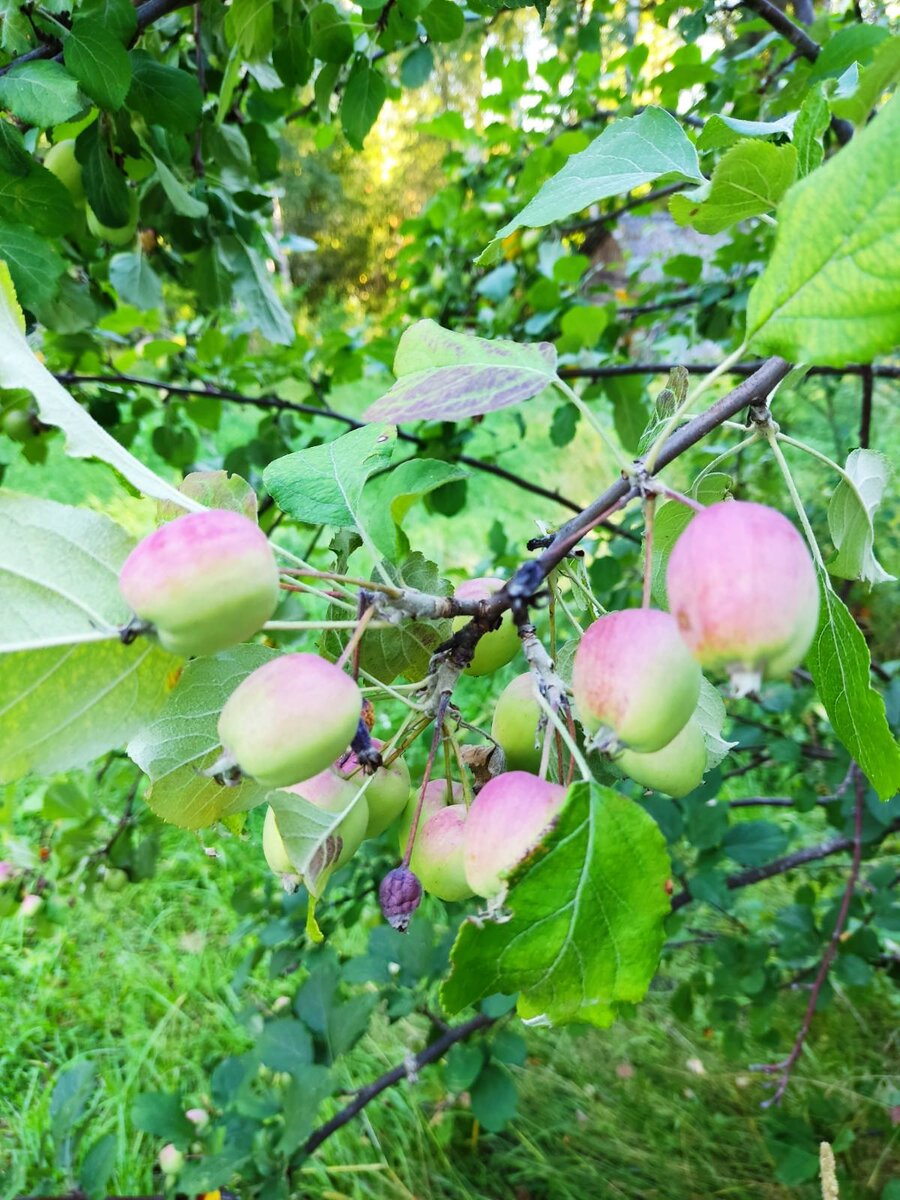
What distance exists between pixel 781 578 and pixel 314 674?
0.70 ft

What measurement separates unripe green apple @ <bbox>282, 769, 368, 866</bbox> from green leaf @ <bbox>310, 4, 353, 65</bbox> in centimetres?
91

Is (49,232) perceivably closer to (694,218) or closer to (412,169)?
(694,218)

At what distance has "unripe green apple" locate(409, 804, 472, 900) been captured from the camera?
49 centimetres

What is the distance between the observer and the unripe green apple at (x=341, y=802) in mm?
487

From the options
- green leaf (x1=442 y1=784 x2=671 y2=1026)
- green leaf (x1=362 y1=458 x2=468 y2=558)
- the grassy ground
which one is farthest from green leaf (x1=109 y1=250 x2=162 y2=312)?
the grassy ground

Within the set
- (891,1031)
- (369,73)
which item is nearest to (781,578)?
(369,73)

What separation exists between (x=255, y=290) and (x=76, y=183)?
12.1 inches

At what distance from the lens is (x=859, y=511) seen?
0.56 m

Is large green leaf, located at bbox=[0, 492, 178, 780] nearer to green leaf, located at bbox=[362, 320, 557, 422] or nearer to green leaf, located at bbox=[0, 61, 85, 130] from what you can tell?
green leaf, located at bbox=[362, 320, 557, 422]

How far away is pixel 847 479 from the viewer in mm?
543

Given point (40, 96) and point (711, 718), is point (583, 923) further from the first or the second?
point (40, 96)

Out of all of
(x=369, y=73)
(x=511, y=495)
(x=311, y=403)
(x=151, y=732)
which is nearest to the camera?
(x=151, y=732)

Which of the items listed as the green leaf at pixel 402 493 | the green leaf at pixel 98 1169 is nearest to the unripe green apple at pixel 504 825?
the green leaf at pixel 402 493

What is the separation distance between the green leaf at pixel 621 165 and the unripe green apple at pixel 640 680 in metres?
0.26
